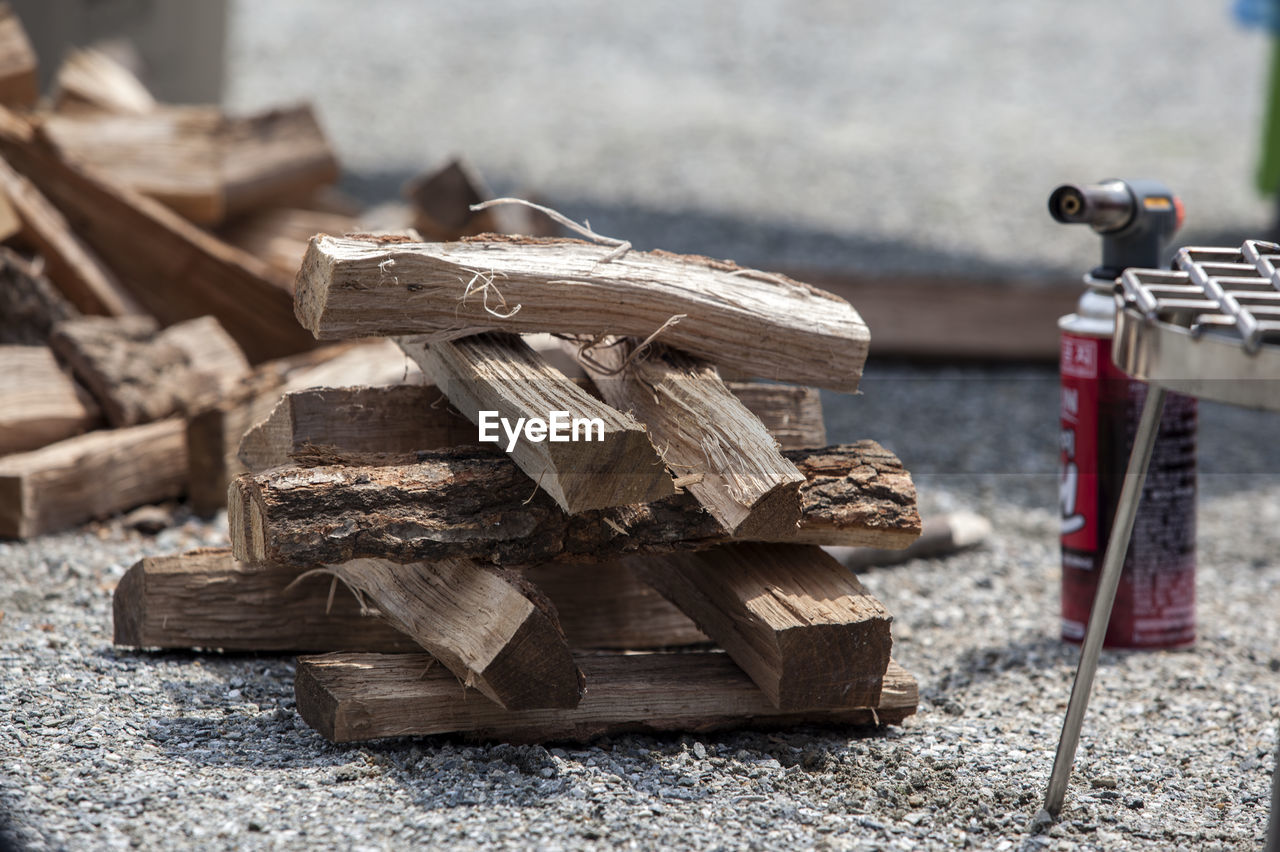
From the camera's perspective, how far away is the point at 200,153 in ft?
15.4

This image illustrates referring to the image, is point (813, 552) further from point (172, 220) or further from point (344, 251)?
point (172, 220)

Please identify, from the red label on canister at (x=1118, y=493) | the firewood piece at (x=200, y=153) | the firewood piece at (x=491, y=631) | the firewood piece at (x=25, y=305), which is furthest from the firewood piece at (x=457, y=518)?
the firewood piece at (x=200, y=153)

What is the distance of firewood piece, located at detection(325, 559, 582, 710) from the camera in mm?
2213

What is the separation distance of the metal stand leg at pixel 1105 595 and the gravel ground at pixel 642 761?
0.29ft

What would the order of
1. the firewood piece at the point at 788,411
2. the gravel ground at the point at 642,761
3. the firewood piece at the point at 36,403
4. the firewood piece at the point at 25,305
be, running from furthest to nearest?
1. the firewood piece at the point at 25,305
2. the firewood piece at the point at 36,403
3. the firewood piece at the point at 788,411
4. the gravel ground at the point at 642,761

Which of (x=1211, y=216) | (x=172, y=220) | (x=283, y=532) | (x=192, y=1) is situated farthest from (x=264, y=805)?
(x=1211, y=216)

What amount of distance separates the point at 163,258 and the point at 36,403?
2.97 ft

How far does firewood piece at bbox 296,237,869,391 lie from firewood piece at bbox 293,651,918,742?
2.12ft

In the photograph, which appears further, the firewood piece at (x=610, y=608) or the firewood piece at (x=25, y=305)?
the firewood piece at (x=25, y=305)

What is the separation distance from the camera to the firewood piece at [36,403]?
3.61 metres

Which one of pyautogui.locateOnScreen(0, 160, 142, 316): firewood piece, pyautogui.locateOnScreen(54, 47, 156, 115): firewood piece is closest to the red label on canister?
pyautogui.locateOnScreen(0, 160, 142, 316): firewood piece

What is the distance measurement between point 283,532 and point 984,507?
2.93 m

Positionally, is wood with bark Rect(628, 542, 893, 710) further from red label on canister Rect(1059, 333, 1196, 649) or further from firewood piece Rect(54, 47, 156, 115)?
firewood piece Rect(54, 47, 156, 115)

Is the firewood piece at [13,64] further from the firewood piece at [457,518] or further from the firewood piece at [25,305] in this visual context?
the firewood piece at [457,518]
